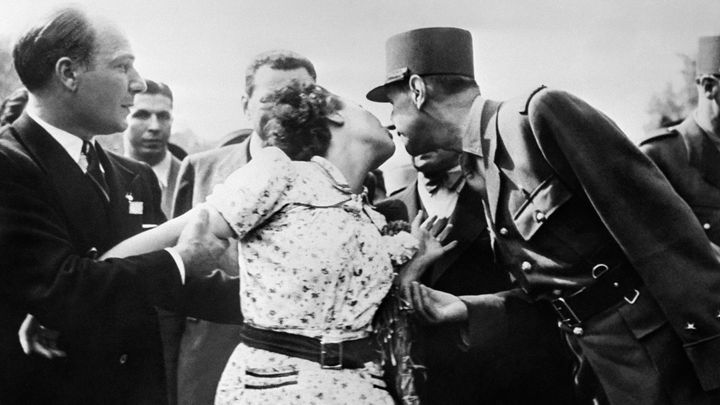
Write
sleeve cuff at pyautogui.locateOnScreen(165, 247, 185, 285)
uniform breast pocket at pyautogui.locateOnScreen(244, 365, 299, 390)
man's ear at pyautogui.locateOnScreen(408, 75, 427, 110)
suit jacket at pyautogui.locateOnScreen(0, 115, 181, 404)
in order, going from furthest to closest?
man's ear at pyautogui.locateOnScreen(408, 75, 427, 110), sleeve cuff at pyautogui.locateOnScreen(165, 247, 185, 285), suit jacket at pyautogui.locateOnScreen(0, 115, 181, 404), uniform breast pocket at pyautogui.locateOnScreen(244, 365, 299, 390)

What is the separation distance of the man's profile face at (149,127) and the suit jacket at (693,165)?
1.46 m

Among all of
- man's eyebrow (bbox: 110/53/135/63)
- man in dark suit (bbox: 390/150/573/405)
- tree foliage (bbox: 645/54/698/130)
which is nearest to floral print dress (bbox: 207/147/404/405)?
man in dark suit (bbox: 390/150/573/405)

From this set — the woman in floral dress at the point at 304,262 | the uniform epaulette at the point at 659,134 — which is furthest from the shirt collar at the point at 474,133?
the uniform epaulette at the point at 659,134

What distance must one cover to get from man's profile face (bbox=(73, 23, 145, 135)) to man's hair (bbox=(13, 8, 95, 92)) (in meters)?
0.04

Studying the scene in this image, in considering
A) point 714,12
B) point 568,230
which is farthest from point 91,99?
point 714,12

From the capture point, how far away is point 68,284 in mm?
2068

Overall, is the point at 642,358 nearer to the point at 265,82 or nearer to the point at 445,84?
the point at 445,84

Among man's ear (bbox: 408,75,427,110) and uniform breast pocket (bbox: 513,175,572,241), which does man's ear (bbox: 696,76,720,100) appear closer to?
uniform breast pocket (bbox: 513,175,572,241)

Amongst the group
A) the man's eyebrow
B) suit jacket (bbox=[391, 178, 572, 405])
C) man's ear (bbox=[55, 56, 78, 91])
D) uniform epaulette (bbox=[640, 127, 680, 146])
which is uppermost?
the man's eyebrow

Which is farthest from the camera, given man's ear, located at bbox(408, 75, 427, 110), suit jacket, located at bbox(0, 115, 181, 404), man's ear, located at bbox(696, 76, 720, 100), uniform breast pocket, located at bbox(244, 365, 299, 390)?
man's ear, located at bbox(696, 76, 720, 100)

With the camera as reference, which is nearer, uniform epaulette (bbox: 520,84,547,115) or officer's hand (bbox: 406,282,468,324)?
uniform epaulette (bbox: 520,84,547,115)

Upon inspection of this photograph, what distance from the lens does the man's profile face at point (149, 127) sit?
2.33 metres

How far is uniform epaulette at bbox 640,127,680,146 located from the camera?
248cm

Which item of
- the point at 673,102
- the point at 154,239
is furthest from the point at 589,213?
the point at 154,239
